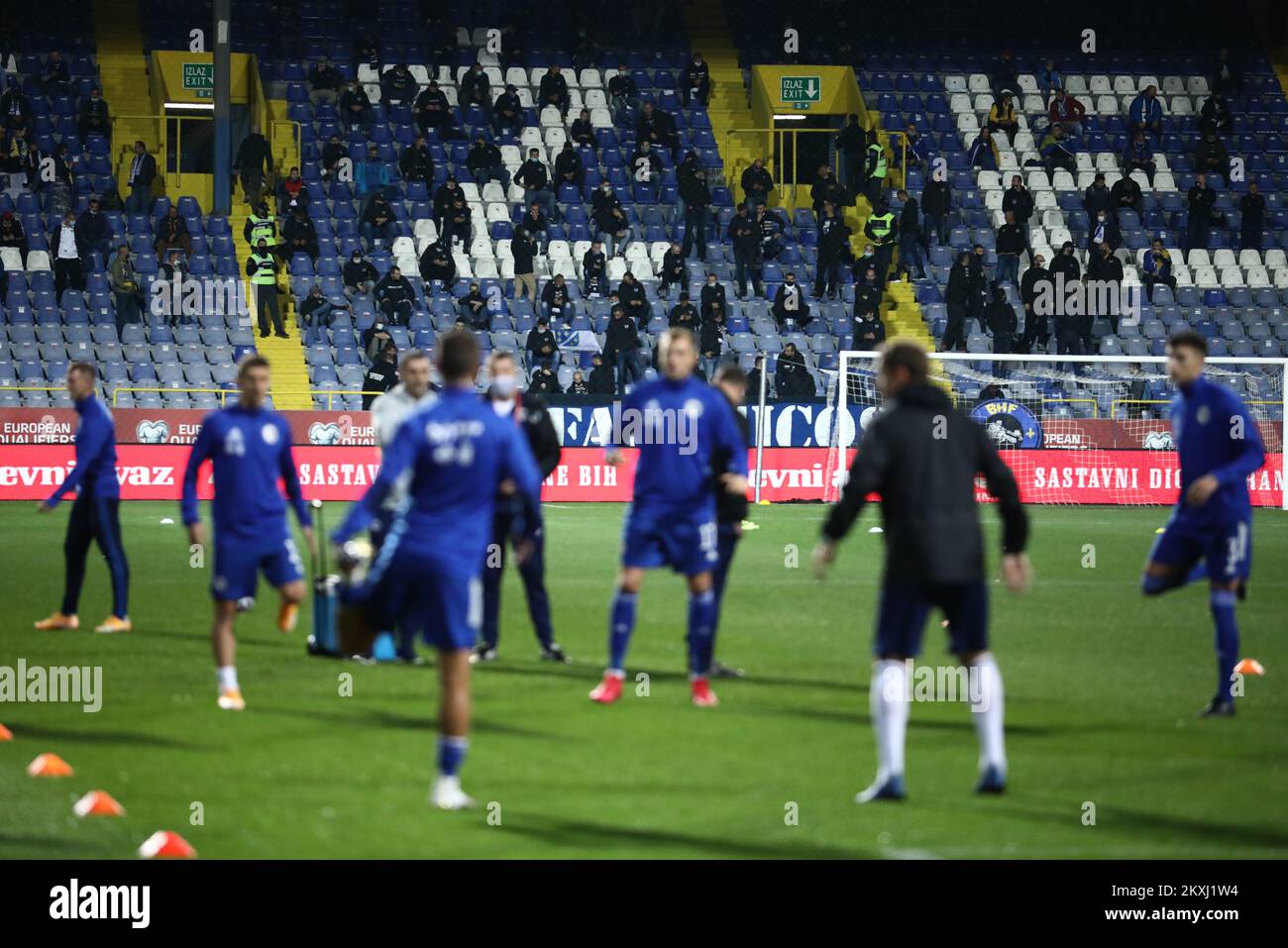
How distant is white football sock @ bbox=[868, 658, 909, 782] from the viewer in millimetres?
8758

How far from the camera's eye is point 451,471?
848 centimetres

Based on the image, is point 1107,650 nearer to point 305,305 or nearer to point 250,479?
point 250,479

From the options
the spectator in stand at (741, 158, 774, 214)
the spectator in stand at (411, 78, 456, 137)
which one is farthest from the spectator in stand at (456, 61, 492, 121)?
the spectator in stand at (741, 158, 774, 214)

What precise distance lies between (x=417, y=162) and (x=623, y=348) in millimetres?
7357

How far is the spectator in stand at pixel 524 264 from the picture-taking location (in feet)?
121

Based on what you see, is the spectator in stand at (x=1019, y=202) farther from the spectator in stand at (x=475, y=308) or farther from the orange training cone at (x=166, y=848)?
the orange training cone at (x=166, y=848)

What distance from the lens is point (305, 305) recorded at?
3616 cm

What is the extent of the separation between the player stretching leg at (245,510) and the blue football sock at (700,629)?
7.83 ft

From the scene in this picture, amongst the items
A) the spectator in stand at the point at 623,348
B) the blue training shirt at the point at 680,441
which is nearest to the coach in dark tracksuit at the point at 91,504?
the blue training shirt at the point at 680,441

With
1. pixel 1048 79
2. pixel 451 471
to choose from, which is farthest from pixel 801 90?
pixel 451 471

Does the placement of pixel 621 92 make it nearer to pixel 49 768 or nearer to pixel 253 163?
pixel 253 163

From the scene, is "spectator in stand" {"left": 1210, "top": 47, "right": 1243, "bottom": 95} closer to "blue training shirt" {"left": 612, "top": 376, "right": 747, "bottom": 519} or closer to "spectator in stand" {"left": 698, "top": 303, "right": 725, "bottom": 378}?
"spectator in stand" {"left": 698, "top": 303, "right": 725, "bottom": 378}

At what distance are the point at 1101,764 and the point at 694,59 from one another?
3450cm

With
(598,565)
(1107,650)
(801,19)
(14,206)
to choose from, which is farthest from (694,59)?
(1107,650)
